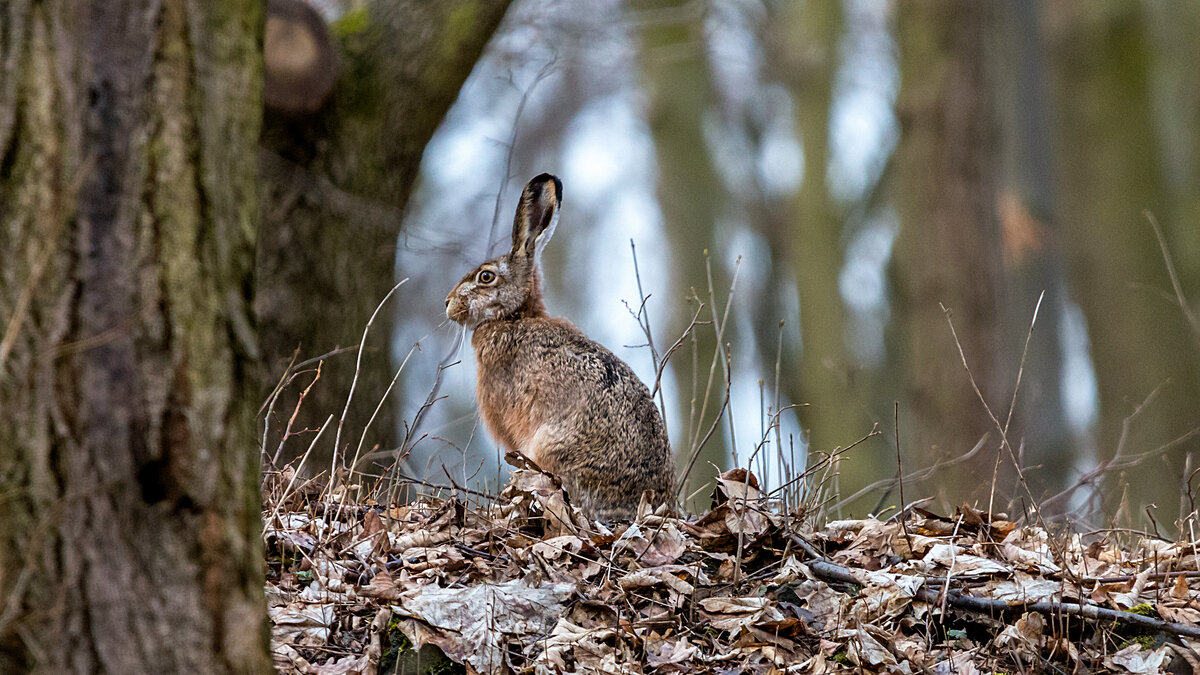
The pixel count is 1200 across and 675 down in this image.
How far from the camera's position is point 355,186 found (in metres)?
7.34

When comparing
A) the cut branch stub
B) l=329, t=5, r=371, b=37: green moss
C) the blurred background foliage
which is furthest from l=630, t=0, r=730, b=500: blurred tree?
the cut branch stub

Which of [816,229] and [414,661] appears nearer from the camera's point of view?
[414,661]

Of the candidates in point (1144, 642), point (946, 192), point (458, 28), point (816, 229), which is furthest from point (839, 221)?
point (1144, 642)

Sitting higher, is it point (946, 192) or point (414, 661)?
point (946, 192)

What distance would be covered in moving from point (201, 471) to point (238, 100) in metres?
0.89

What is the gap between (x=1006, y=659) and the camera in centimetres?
400

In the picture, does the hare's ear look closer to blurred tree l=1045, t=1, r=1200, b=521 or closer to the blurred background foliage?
the blurred background foliage

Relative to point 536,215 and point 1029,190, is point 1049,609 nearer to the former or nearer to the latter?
point 536,215

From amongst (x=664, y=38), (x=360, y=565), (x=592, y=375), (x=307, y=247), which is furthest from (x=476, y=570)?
(x=664, y=38)

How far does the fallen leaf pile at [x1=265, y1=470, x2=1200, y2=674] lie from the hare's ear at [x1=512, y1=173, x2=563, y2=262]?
2.03 metres

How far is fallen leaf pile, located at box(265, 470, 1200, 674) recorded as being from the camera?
12.8 ft

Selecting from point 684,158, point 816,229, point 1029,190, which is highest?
point 684,158

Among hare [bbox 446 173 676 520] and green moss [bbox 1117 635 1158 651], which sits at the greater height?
hare [bbox 446 173 676 520]

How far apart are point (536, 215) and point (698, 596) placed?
2838mm
